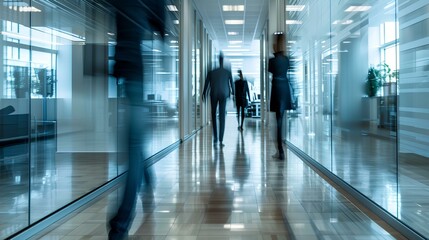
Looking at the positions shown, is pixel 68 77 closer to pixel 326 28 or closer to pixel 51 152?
pixel 51 152

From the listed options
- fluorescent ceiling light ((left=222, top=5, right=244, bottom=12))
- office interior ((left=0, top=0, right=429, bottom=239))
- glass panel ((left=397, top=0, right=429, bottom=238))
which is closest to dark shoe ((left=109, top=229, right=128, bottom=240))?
office interior ((left=0, top=0, right=429, bottom=239))

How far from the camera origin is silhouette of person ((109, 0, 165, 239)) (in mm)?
2271

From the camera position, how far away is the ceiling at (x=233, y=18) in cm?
1205

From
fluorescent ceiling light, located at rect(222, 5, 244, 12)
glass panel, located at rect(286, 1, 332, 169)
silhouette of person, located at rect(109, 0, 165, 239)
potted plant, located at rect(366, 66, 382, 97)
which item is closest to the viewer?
silhouette of person, located at rect(109, 0, 165, 239)

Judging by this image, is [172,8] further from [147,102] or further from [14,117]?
[14,117]

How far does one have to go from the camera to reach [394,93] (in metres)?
2.80

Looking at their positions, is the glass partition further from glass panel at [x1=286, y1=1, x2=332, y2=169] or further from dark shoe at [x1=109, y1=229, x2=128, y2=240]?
dark shoe at [x1=109, y1=229, x2=128, y2=240]

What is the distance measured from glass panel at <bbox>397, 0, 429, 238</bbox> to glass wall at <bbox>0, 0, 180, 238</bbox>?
1.73 m

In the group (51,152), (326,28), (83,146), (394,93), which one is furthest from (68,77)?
(326,28)

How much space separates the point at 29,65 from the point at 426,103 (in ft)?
9.03

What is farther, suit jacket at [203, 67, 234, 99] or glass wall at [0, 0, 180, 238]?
suit jacket at [203, 67, 234, 99]

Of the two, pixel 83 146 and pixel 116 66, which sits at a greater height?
pixel 116 66

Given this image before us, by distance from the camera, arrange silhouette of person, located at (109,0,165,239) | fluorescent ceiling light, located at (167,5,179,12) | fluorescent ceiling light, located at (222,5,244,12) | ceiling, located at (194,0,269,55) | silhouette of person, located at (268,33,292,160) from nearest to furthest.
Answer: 1. silhouette of person, located at (109,0,165,239)
2. silhouette of person, located at (268,33,292,160)
3. fluorescent ceiling light, located at (167,5,179,12)
4. ceiling, located at (194,0,269,55)
5. fluorescent ceiling light, located at (222,5,244,12)

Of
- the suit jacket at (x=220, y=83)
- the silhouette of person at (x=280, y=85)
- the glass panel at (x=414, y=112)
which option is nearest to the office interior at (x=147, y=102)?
the glass panel at (x=414, y=112)
